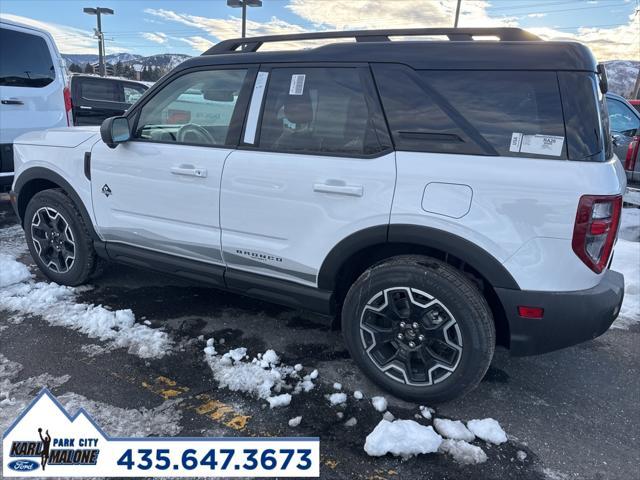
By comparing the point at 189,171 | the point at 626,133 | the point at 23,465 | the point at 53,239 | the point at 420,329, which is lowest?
the point at 23,465

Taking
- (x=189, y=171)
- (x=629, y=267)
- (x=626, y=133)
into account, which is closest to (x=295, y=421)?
(x=189, y=171)

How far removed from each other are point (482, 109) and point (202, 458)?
2.17 meters

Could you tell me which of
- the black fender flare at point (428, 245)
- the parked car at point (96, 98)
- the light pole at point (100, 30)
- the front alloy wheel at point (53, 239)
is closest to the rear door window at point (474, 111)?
the black fender flare at point (428, 245)

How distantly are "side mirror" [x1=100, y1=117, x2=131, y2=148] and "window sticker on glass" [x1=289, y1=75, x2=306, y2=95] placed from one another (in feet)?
4.23

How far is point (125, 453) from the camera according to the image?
214 centimetres

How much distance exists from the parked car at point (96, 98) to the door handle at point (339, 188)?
8360mm

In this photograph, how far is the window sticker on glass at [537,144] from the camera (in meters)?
2.14

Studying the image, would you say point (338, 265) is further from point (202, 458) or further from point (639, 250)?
point (639, 250)

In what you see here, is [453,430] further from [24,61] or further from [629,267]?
[24,61]

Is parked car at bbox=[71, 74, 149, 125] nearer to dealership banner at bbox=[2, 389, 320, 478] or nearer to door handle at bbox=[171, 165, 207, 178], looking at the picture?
door handle at bbox=[171, 165, 207, 178]

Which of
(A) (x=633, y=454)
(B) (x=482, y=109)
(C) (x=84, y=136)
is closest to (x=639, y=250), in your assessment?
(A) (x=633, y=454)

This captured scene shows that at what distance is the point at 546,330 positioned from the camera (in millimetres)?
2285

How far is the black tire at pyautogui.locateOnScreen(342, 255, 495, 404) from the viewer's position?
2350 millimetres

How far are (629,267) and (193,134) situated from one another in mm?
4710
